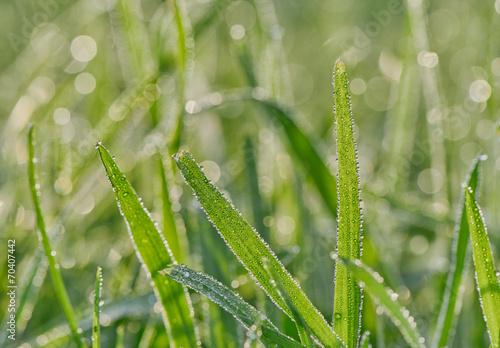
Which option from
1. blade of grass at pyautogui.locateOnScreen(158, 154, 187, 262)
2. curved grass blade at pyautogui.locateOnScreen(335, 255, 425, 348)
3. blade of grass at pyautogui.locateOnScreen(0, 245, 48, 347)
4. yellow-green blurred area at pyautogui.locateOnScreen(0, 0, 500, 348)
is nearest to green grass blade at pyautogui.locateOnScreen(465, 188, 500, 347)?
curved grass blade at pyautogui.locateOnScreen(335, 255, 425, 348)

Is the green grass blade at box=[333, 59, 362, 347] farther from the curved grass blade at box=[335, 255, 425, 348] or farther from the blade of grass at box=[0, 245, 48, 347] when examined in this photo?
the blade of grass at box=[0, 245, 48, 347]

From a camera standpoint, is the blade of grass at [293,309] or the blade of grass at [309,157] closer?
→ the blade of grass at [293,309]

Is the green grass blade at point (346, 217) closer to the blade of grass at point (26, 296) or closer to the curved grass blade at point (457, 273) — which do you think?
the curved grass blade at point (457, 273)

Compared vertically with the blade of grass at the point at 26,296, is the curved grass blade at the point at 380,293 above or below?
below

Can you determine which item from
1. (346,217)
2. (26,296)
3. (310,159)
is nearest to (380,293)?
(346,217)

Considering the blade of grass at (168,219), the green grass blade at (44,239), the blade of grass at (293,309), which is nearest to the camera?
the blade of grass at (293,309)

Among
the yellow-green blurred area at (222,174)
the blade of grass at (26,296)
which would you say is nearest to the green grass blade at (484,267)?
the yellow-green blurred area at (222,174)

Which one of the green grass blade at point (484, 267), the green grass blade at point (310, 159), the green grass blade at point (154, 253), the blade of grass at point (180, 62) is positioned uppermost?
the blade of grass at point (180, 62)

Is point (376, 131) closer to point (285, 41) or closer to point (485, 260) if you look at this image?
point (285, 41)
